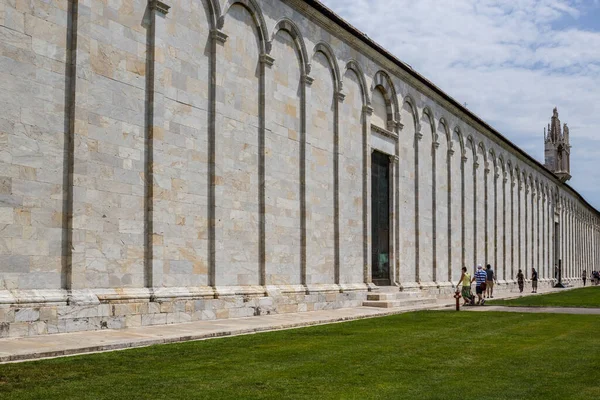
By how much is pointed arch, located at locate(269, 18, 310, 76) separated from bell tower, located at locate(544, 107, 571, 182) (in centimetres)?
7194

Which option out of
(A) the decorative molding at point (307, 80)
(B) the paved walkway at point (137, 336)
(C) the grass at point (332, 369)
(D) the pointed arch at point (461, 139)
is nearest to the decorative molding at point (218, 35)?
(A) the decorative molding at point (307, 80)

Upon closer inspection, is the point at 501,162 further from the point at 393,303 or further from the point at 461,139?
the point at 393,303

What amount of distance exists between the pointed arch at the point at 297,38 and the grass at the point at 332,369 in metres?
11.9

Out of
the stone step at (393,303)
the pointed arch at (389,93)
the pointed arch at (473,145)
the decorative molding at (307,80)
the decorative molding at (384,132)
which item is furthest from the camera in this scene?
the pointed arch at (473,145)

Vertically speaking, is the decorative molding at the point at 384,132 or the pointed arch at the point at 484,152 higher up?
the pointed arch at the point at 484,152

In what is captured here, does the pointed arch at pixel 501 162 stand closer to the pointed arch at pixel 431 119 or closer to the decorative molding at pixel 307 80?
the pointed arch at pixel 431 119

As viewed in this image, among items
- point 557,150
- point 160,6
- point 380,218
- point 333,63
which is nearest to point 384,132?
point 380,218

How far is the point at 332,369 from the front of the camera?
11.1m

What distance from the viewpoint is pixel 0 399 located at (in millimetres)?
8281

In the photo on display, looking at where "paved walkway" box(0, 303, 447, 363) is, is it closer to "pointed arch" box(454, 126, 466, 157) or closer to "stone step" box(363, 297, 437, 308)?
"stone step" box(363, 297, 437, 308)

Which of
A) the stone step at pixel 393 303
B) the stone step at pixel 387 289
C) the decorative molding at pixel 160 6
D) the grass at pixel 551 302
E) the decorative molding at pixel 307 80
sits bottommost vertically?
the grass at pixel 551 302

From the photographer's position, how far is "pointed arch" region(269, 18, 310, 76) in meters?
24.9

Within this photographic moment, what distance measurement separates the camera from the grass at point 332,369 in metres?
9.07

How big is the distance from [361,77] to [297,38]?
5.74 metres
